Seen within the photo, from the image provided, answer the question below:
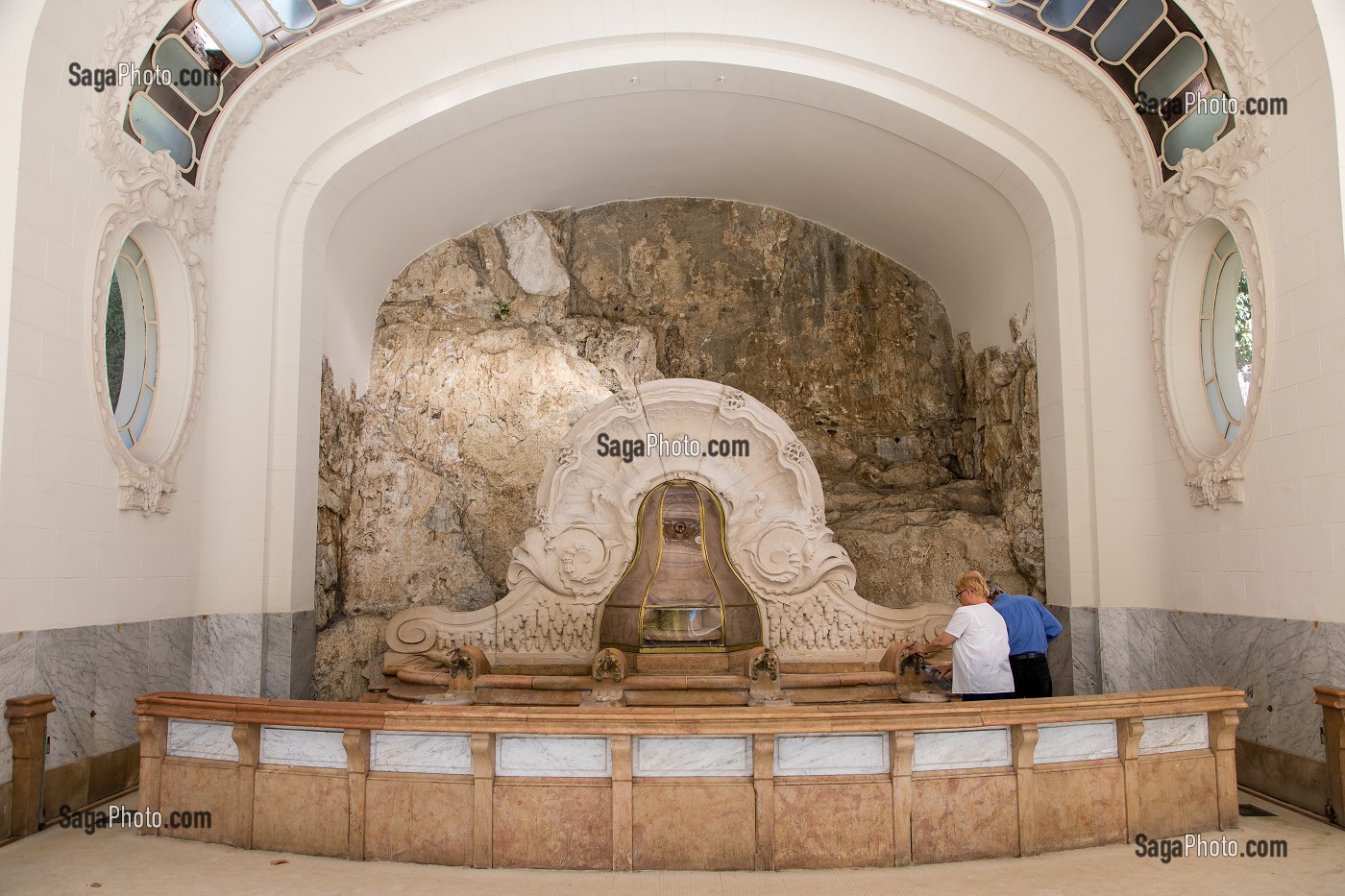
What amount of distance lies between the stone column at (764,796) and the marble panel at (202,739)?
112 inches

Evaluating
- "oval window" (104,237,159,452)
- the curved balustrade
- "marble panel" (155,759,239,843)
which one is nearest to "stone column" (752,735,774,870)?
the curved balustrade

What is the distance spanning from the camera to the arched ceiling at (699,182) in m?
10.1

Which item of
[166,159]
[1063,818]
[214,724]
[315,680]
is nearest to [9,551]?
[214,724]

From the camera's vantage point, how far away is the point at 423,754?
5.19m

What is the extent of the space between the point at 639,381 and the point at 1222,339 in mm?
6449

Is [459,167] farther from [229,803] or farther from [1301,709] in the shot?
[1301,709]

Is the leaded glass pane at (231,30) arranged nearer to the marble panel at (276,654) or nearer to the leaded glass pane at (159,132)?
the leaded glass pane at (159,132)

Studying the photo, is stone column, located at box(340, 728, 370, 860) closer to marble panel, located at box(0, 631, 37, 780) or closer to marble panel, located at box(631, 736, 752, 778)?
marble panel, located at box(631, 736, 752, 778)

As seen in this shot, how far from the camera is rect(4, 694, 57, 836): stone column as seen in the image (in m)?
5.83

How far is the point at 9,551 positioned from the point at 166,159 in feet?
10.8

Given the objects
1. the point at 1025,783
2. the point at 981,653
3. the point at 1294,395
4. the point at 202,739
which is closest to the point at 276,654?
the point at 202,739

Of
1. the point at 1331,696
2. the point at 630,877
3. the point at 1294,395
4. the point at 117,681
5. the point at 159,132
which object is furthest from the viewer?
the point at 159,132

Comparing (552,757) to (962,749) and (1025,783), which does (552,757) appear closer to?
(962,749)

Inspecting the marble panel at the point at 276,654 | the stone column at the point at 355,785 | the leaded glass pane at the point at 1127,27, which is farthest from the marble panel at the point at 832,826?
the leaded glass pane at the point at 1127,27
